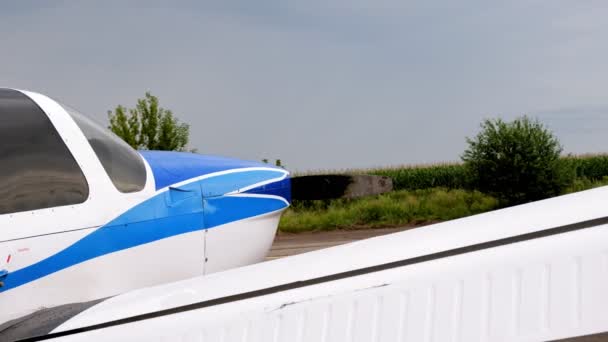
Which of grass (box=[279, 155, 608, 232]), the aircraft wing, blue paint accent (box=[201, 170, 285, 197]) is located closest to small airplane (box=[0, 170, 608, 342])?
the aircraft wing

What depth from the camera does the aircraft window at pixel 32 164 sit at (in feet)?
11.1

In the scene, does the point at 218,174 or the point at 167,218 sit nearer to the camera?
the point at 167,218

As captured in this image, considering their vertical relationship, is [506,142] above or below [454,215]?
above

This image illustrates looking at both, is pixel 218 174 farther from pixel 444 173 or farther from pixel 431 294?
pixel 444 173

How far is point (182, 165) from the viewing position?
186 inches

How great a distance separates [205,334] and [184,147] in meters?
32.6

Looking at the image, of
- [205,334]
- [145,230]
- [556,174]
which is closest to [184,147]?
[556,174]

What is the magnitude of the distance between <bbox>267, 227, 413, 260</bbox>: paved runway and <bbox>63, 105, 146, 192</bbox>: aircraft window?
12.8 metres

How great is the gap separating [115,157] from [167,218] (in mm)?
517

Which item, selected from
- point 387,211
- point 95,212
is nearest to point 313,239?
point 387,211

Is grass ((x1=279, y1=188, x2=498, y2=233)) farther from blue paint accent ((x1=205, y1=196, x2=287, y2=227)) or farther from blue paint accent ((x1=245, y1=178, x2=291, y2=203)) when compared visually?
blue paint accent ((x1=205, y1=196, x2=287, y2=227))

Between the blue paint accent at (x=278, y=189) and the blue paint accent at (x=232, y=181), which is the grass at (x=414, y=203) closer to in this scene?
the blue paint accent at (x=278, y=189)

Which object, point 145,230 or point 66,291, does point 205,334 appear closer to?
point 66,291

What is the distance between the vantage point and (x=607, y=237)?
177 cm
